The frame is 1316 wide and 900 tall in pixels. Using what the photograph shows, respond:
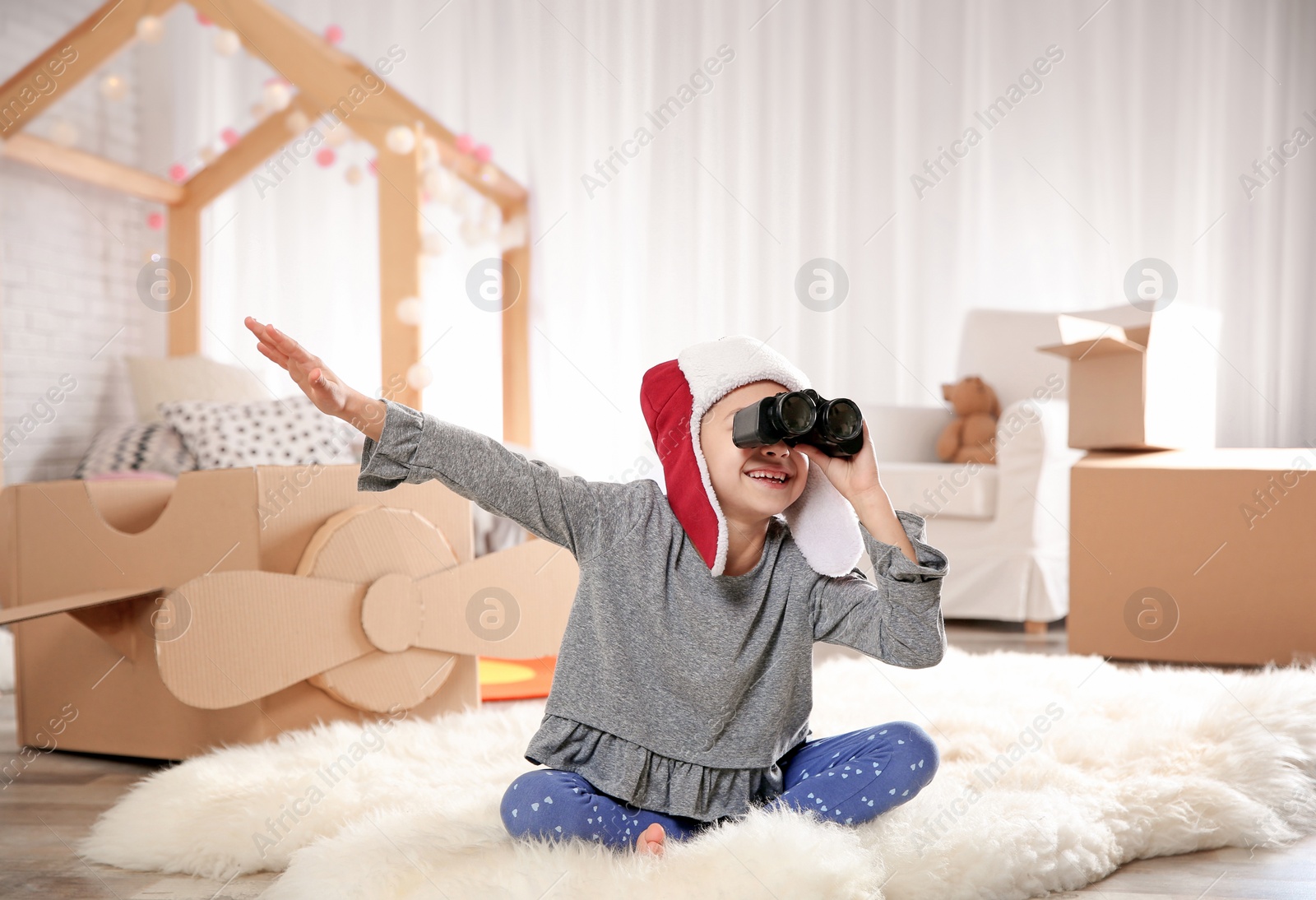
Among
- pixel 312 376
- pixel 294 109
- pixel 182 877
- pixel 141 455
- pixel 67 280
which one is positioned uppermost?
pixel 294 109

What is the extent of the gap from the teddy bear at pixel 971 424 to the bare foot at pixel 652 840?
2.03 meters

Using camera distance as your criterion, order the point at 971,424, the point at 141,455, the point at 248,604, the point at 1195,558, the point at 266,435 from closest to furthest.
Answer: the point at 248,604 → the point at 1195,558 → the point at 266,435 → the point at 141,455 → the point at 971,424

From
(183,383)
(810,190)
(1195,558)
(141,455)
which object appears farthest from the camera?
(810,190)

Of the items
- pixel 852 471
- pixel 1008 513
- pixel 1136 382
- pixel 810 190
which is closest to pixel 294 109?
pixel 810 190

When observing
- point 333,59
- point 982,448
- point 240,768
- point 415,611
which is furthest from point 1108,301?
point 240,768

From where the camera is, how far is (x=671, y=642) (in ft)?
3.19

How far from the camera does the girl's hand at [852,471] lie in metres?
0.94

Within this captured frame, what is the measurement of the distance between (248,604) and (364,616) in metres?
0.15

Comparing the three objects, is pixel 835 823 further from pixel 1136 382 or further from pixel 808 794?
pixel 1136 382

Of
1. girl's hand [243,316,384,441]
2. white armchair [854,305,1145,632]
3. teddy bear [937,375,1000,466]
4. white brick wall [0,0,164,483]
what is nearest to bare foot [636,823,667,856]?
girl's hand [243,316,384,441]

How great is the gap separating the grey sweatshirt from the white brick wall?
2.60m

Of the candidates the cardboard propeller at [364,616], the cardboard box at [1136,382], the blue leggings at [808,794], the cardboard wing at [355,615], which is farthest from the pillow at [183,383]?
the blue leggings at [808,794]

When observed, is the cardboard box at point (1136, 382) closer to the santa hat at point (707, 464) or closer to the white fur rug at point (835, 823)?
the white fur rug at point (835, 823)

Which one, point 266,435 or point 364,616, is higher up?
point 266,435
